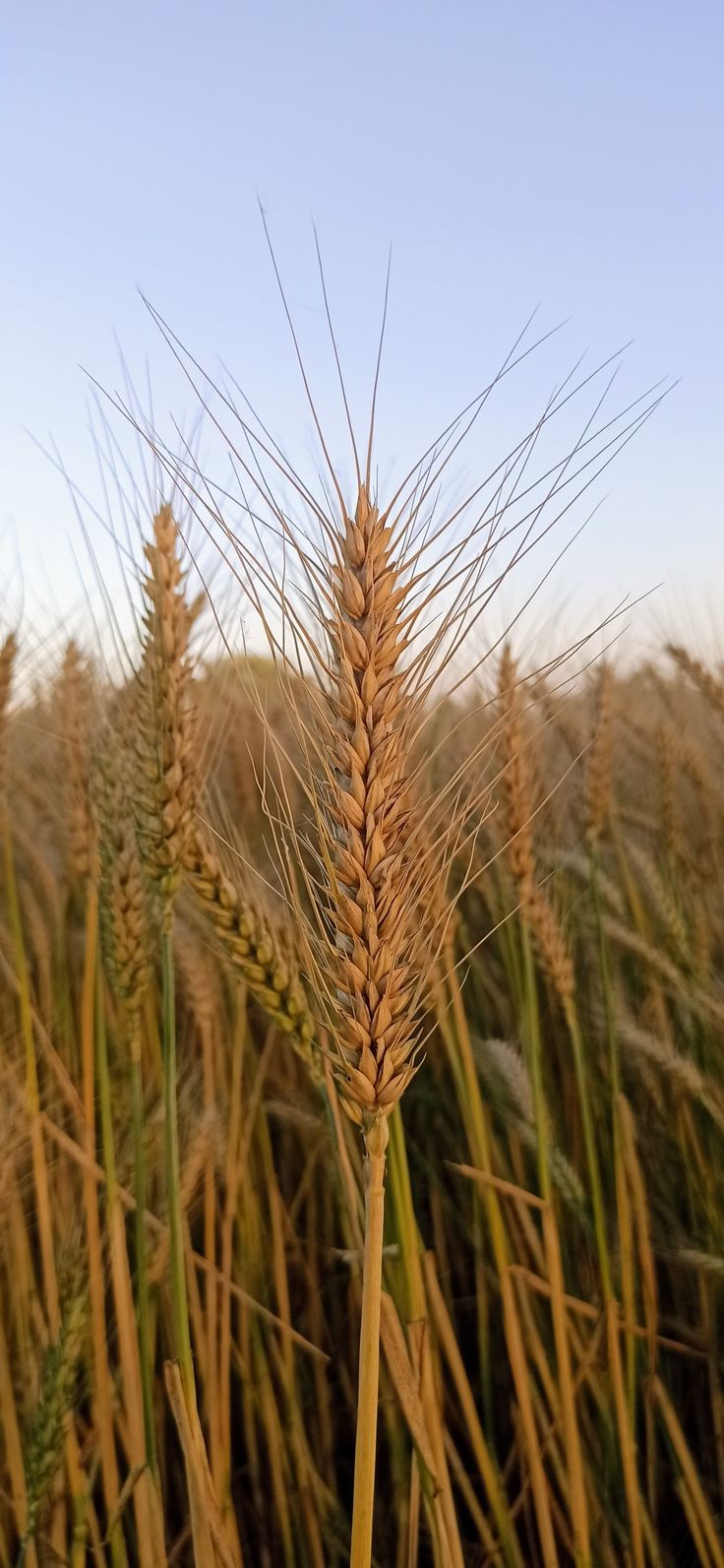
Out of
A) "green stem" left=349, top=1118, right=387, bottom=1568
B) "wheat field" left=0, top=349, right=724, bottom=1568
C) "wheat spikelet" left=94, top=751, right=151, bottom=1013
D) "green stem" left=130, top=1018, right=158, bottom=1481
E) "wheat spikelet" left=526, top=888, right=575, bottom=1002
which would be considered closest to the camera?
"green stem" left=349, top=1118, right=387, bottom=1568

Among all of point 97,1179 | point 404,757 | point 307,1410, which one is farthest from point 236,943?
point 307,1410

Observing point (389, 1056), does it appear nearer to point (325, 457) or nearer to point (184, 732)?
point (325, 457)

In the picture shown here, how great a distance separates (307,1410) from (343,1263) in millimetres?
207

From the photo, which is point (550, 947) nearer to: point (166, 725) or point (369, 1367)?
point (166, 725)

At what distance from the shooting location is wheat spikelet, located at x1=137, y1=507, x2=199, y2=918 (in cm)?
102

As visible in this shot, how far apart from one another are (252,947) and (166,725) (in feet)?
0.83

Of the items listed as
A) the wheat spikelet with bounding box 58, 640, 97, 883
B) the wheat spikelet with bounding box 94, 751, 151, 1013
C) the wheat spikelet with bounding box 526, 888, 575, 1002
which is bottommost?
the wheat spikelet with bounding box 526, 888, 575, 1002

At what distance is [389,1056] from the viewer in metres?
0.64

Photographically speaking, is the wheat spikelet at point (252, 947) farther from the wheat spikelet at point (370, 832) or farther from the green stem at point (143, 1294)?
the wheat spikelet at point (370, 832)

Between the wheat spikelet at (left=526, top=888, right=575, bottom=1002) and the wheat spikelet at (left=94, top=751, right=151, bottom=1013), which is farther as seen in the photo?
the wheat spikelet at (left=526, top=888, right=575, bottom=1002)

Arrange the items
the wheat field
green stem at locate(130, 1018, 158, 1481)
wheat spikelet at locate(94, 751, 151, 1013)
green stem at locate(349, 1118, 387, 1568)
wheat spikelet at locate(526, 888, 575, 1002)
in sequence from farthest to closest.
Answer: wheat spikelet at locate(526, 888, 575, 1002)
wheat spikelet at locate(94, 751, 151, 1013)
green stem at locate(130, 1018, 158, 1481)
the wheat field
green stem at locate(349, 1118, 387, 1568)

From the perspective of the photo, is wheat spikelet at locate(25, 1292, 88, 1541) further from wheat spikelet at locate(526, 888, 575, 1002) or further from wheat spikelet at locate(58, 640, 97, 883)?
wheat spikelet at locate(526, 888, 575, 1002)

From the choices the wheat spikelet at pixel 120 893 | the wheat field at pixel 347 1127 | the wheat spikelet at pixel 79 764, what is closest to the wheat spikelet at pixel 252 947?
the wheat field at pixel 347 1127

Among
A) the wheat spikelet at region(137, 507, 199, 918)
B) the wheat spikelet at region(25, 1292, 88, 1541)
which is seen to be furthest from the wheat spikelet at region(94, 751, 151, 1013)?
the wheat spikelet at region(25, 1292, 88, 1541)
